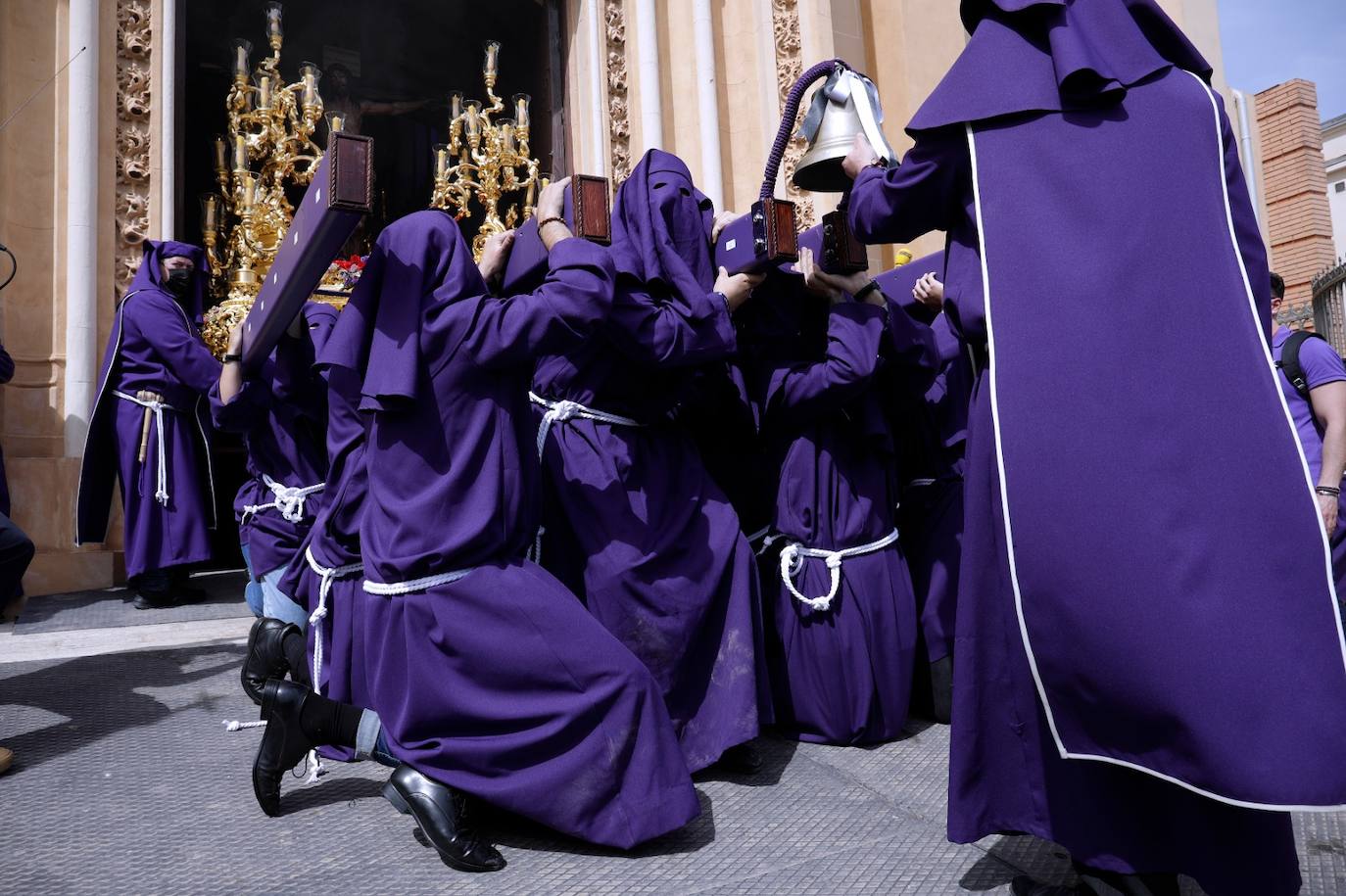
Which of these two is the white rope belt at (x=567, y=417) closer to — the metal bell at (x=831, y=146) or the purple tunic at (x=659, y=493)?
the purple tunic at (x=659, y=493)

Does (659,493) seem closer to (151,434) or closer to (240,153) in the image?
(151,434)

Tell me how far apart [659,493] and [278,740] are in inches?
51.2

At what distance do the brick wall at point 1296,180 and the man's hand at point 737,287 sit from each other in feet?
48.5

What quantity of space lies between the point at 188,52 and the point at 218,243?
308cm

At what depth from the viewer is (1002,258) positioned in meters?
1.95

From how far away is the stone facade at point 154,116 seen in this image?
5.99 metres


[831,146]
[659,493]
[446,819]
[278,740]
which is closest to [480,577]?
[446,819]

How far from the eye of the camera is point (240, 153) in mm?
7812

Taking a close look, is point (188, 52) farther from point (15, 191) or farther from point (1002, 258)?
point (1002, 258)

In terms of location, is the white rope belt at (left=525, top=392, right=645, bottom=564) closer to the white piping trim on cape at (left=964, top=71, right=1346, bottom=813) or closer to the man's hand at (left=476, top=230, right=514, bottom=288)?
the man's hand at (left=476, top=230, right=514, bottom=288)

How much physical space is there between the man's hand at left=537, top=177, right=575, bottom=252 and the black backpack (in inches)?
113

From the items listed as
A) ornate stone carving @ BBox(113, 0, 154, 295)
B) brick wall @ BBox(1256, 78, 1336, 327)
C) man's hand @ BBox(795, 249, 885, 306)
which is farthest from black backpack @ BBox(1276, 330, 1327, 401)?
brick wall @ BBox(1256, 78, 1336, 327)

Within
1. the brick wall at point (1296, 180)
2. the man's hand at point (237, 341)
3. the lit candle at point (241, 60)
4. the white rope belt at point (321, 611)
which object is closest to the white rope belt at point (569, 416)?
the white rope belt at point (321, 611)

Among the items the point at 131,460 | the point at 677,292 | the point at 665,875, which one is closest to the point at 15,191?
the point at 131,460
